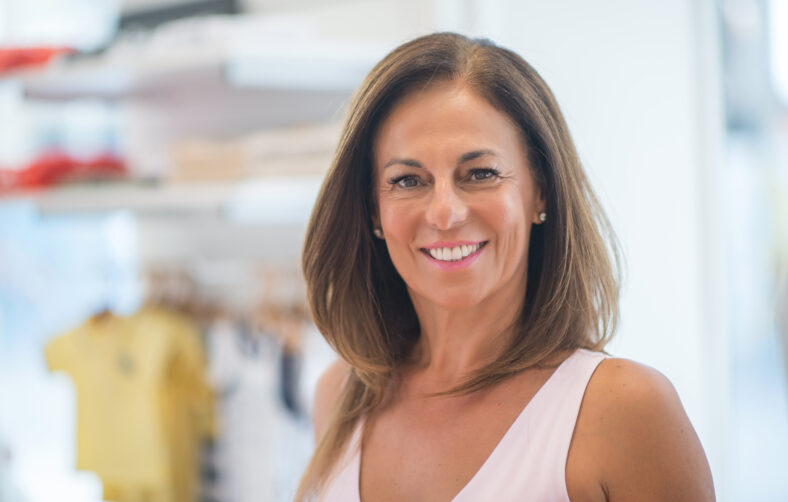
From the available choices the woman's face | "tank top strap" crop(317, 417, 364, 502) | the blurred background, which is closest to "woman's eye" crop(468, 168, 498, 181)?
the woman's face

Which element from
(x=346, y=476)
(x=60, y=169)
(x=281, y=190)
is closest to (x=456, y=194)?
(x=346, y=476)

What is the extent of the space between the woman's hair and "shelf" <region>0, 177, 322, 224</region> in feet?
3.00

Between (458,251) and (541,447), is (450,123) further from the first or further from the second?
(541,447)

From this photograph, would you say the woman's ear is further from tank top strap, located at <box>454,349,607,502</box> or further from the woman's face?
tank top strap, located at <box>454,349,607,502</box>

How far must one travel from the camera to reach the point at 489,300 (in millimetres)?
1324

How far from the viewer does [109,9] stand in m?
3.43

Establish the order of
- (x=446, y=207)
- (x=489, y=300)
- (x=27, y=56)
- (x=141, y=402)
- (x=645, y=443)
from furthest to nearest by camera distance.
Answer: (x=27, y=56)
(x=141, y=402)
(x=489, y=300)
(x=446, y=207)
(x=645, y=443)

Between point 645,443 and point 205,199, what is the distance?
1.59 meters

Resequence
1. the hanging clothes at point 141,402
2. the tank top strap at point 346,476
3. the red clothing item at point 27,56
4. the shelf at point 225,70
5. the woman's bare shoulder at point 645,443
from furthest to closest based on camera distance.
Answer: the red clothing item at point 27,56 < the hanging clothes at point 141,402 < the shelf at point 225,70 < the tank top strap at point 346,476 < the woman's bare shoulder at point 645,443

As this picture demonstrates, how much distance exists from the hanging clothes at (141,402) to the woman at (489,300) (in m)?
1.34

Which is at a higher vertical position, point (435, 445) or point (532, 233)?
point (532, 233)

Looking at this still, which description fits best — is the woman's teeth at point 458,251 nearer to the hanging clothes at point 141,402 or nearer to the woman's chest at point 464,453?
the woman's chest at point 464,453

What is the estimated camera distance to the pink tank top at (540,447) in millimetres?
1123

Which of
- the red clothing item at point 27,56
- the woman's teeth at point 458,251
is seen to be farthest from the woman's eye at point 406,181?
the red clothing item at point 27,56
